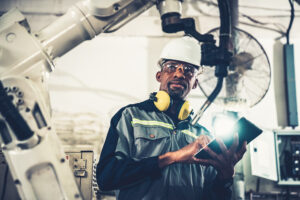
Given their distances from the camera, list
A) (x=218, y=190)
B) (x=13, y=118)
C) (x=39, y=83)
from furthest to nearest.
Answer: (x=218, y=190), (x=39, y=83), (x=13, y=118)

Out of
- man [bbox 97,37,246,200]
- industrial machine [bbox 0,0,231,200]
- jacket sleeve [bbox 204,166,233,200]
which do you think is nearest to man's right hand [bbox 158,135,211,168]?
man [bbox 97,37,246,200]

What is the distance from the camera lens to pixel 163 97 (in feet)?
6.52

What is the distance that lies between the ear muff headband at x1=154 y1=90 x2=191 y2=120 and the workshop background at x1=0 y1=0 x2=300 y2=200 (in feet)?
5.76

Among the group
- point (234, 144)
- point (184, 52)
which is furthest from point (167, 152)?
point (184, 52)

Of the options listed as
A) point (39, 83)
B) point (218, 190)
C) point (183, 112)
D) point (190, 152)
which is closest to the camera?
point (39, 83)

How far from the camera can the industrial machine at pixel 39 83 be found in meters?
1.20

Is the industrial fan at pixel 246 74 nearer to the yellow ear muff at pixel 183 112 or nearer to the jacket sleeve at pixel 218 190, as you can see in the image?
the yellow ear muff at pixel 183 112

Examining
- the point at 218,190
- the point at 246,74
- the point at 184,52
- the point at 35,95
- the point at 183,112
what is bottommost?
the point at 218,190

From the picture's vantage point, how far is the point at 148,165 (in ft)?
5.40

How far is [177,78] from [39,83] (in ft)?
3.59

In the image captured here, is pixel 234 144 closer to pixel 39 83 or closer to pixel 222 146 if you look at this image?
pixel 222 146

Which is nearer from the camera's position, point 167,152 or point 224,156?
point 224,156

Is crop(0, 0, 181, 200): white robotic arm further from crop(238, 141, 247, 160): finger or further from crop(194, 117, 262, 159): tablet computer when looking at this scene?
crop(238, 141, 247, 160): finger

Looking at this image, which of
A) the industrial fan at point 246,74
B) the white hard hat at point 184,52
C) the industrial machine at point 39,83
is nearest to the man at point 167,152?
the white hard hat at point 184,52
